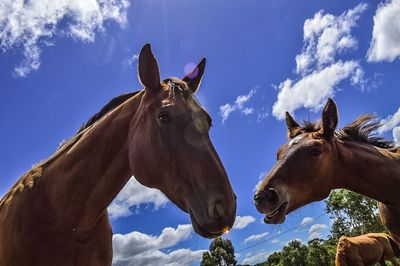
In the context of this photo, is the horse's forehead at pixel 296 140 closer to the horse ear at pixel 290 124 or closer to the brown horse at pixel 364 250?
the horse ear at pixel 290 124

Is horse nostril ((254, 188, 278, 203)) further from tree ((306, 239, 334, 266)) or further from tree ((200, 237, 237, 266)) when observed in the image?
tree ((306, 239, 334, 266))

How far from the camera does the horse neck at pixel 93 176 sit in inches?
137

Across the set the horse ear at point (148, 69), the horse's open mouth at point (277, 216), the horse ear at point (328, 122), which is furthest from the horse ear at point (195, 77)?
the horse ear at point (328, 122)

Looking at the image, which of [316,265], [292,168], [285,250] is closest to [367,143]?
[292,168]

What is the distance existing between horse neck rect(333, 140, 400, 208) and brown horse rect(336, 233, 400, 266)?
10.5 metres

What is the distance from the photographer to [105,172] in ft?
11.5

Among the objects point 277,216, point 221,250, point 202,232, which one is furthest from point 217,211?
point 221,250

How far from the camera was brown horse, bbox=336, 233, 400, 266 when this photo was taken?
15477 millimetres

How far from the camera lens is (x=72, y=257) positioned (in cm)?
330

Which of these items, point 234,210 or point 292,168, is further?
point 292,168

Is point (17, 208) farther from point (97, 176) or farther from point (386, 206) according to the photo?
point (386, 206)

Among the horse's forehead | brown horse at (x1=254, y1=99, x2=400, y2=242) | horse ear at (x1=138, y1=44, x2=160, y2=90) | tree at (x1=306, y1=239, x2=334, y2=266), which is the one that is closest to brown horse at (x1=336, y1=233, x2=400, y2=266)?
brown horse at (x1=254, y1=99, x2=400, y2=242)

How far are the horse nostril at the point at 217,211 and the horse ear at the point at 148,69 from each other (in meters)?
1.51

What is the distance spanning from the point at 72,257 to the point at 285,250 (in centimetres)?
5841
